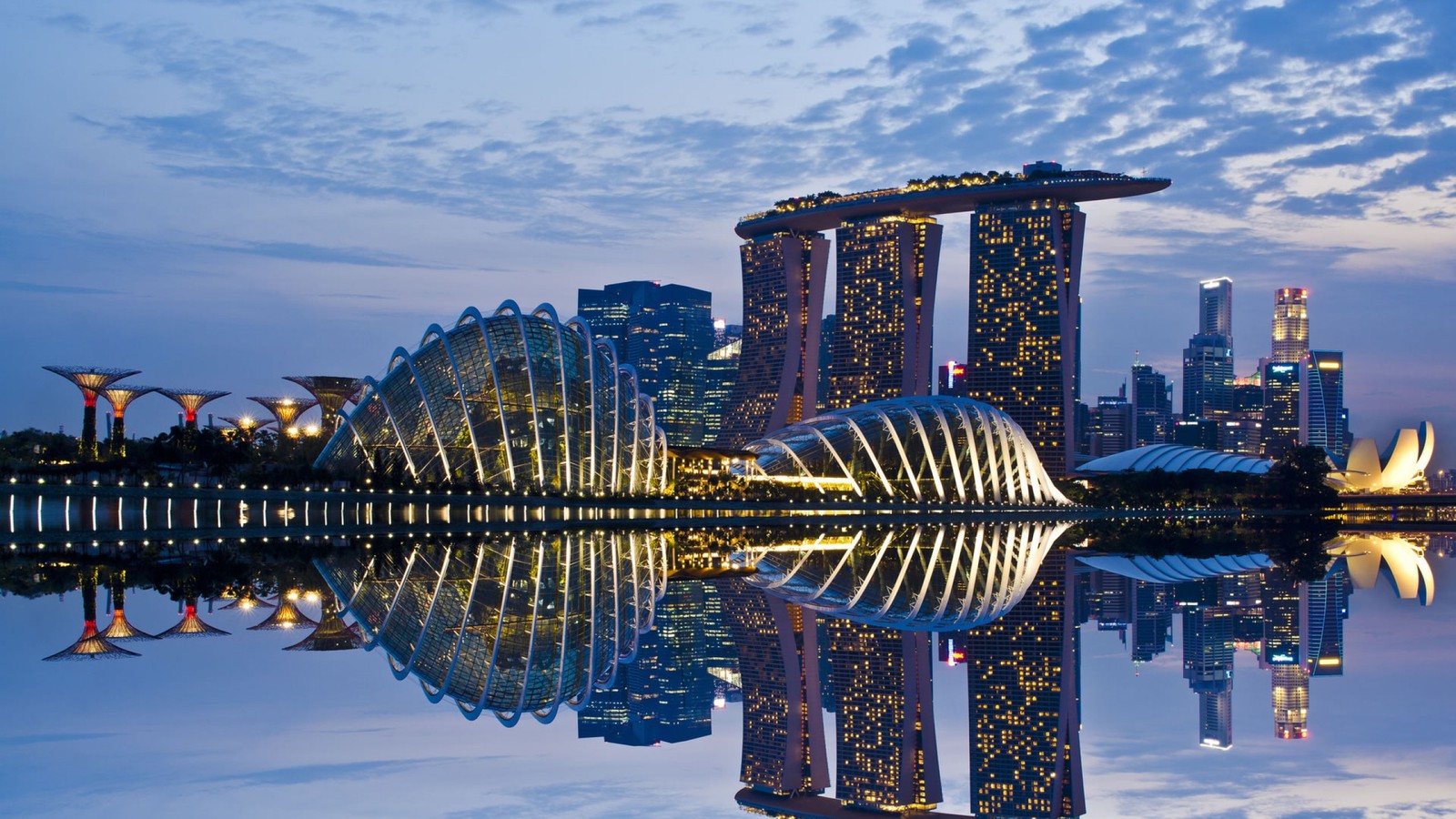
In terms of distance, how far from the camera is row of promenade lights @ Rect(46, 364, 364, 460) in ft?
386

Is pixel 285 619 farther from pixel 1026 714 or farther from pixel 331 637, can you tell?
pixel 1026 714

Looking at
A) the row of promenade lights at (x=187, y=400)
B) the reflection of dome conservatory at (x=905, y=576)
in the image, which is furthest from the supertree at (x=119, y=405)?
the reflection of dome conservatory at (x=905, y=576)

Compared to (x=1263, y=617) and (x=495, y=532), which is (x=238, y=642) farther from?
(x=495, y=532)

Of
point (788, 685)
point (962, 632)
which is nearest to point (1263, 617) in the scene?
point (962, 632)

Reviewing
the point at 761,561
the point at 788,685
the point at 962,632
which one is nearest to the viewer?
the point at 788,685

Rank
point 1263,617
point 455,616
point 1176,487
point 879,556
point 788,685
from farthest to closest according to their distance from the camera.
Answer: point 1176,487, point 879,556, point 1263,617, point 455,616, point 788,685

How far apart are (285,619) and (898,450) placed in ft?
315

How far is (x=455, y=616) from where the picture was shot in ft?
108

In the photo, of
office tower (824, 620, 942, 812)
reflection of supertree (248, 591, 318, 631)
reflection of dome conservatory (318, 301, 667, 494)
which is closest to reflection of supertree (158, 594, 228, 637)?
reflection of supertree (248, 591, 318, 631)

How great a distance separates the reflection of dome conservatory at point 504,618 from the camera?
25250 mm

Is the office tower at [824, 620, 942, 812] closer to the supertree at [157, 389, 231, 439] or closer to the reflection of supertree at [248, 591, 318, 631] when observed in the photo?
the reflection of supertree at [248, 591, 318, 631]

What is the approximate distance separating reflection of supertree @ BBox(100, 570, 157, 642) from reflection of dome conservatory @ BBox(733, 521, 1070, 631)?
16.4m

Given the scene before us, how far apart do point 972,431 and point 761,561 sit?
75.2 meters

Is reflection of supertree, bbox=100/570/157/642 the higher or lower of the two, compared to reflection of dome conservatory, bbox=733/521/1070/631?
higher
